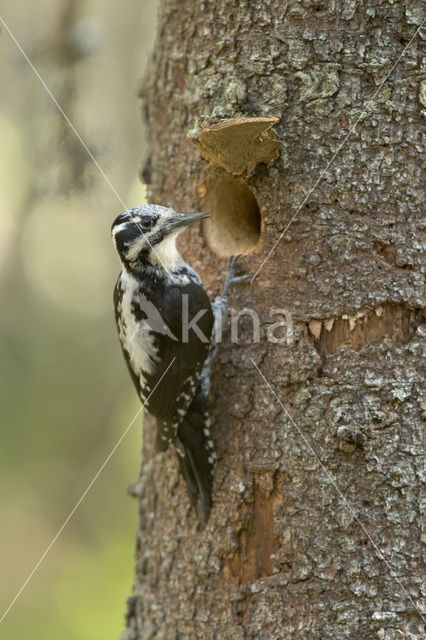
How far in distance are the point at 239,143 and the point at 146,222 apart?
2.73 feet

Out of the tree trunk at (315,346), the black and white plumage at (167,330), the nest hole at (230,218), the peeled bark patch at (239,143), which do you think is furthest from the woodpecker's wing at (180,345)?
the peeled bark patch at (239,143)

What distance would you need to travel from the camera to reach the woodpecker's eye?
3.73m

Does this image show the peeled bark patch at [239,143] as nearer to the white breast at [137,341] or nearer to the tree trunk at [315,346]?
the tree trunk at [315,346]

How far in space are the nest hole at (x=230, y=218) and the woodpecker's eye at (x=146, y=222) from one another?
11.1 inches

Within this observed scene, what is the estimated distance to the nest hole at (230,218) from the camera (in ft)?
12.0

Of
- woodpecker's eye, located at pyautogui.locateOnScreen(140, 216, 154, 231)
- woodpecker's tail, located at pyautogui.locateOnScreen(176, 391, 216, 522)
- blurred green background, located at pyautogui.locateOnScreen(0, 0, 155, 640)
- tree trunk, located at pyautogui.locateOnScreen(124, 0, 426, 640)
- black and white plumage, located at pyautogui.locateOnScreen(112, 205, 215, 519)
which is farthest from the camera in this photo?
blurred green background, located at pyautogui.locateOnScreen(0, 0, 155, 640)

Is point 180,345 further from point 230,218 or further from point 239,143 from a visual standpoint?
point 239,143

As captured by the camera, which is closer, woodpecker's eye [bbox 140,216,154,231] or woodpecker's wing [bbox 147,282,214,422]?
woodpecker's wing [bbox 147,282,214,422]

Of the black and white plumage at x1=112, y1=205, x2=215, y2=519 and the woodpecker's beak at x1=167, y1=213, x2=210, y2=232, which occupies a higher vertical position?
the woodpecker's beak at x1=167, y1=213, x2=210, y2=232

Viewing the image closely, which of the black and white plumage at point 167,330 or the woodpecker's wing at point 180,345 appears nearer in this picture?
the black and white plumage at point 167,330

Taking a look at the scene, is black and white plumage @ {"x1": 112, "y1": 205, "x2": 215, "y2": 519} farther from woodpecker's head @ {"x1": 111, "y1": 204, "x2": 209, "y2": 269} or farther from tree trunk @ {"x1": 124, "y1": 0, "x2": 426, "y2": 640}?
tree trunk @ {"x1": 124, "y1": 0, "x2": 426, "y2": 640}

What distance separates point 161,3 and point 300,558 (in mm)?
2871

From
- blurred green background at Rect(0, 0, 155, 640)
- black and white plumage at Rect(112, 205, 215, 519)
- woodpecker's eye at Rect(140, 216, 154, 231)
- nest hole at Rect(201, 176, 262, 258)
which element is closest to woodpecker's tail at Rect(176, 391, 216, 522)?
black and white plumage at Rect(112, 205, 215, 519)

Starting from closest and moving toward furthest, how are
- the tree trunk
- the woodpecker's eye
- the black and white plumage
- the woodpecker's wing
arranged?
the tree trunk
the black and white plumage
the woodpecker's wing
the woodpecker's eye
